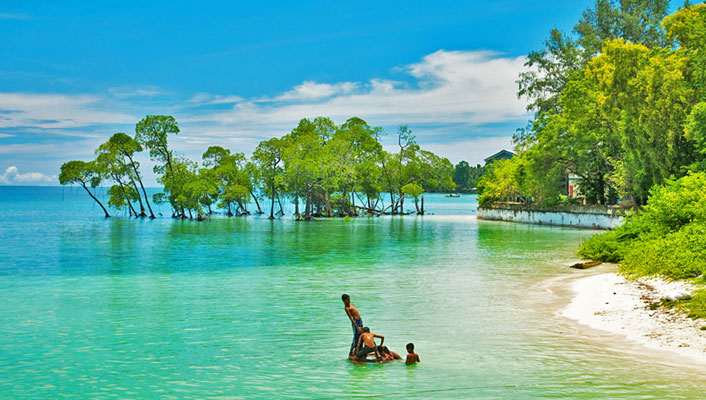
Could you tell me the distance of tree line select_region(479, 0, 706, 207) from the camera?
30266mm

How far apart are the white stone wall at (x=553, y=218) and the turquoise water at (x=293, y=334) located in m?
25.9

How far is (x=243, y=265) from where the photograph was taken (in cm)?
3422

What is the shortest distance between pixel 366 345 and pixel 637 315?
8385 mm

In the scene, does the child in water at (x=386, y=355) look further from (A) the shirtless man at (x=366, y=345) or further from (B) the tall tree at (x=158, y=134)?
(B) the tall tree at (x=158, y=134)

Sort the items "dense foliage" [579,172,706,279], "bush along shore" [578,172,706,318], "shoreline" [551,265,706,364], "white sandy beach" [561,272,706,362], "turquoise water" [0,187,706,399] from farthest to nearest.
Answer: "dense foliage" [579,172,706,279] → "bush along shore" [578,172,706,318] → "white sandy beach" [561,272,706,362] → "shoreline" [551,265,706,364] → "turquoise water" [0,187,706,399]

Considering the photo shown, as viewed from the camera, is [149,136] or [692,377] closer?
[692,377]

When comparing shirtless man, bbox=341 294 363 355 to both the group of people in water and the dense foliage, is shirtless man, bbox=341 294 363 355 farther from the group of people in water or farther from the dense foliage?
the dense foliage

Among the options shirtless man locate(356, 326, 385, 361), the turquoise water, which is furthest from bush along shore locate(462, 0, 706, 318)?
shirtless man locate(356, 326, 385, 361)

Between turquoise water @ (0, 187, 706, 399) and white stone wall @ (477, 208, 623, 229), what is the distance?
25.9 metres

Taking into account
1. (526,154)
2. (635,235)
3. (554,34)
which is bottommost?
(635,235)

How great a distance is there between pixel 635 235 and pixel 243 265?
66.8 feet

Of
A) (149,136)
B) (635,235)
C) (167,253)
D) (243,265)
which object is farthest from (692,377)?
(149,136)

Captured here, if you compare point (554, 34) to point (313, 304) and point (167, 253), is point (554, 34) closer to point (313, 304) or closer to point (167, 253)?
point (167, 253)

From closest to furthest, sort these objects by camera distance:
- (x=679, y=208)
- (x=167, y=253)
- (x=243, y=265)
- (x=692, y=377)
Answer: (x=692, y=377) < (x=679, y=208) < (x=243, y=265) < (x=167, y=253)
